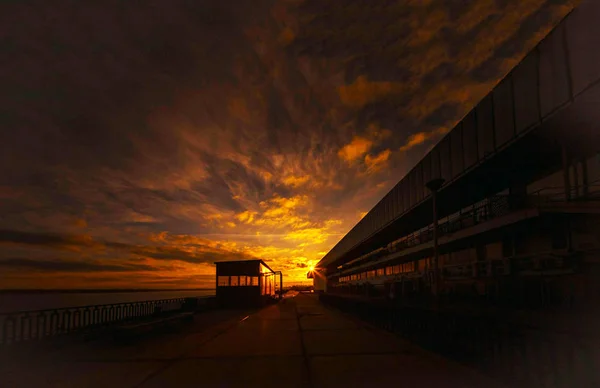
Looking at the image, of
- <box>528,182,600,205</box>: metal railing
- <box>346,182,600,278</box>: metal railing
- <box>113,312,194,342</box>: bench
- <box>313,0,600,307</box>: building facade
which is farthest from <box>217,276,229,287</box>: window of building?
<box>528,182,600,205</box>: metal railing

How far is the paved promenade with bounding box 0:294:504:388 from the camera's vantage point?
30.5 ft

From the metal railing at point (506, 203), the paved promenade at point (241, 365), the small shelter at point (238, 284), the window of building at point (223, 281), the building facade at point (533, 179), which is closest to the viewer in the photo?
the paved promenade at point (241, 365)

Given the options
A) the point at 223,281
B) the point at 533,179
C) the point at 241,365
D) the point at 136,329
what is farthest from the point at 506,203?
the point at 223,281

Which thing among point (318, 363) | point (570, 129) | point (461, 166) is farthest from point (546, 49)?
point (318, 363)

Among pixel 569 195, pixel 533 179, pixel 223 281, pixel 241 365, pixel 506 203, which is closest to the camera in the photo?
pixel 241 365

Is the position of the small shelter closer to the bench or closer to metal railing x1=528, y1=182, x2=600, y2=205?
the bench

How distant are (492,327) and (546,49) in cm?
844

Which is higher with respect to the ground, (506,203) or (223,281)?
(506,203)

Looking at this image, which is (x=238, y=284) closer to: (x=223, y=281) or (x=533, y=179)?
(x=223, y=281)

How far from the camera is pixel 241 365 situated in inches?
445

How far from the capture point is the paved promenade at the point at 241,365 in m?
9.28

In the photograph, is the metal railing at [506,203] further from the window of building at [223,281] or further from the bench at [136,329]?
the window of building at [223,281]

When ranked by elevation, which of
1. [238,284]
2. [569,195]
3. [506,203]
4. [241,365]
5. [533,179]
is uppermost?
[533,179]

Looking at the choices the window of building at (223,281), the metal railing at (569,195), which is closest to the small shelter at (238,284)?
the window of building at (223,281)
